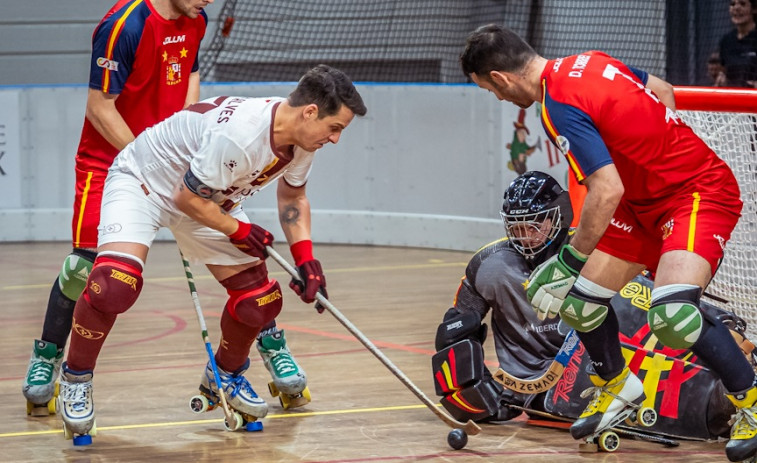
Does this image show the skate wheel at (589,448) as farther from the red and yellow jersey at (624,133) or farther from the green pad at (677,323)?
the red and yellow jersey at (624,133)

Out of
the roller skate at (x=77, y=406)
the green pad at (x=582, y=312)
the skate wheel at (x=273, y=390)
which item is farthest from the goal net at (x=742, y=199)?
the roller skate at (x=77, y=406)

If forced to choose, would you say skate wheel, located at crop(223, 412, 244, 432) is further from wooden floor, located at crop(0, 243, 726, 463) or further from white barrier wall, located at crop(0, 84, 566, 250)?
white barrier wall, located at crop(0, 84, 566, 250)

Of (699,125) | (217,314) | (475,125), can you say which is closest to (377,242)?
(475,125)

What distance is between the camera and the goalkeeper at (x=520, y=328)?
4.30 metres

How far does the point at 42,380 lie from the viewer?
463 centimetres

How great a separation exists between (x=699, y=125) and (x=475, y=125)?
4.17 metres

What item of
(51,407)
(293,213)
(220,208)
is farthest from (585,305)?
(51,407)

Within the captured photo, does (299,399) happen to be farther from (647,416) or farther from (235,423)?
(647,416)

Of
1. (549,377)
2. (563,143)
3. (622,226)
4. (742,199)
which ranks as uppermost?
(563,143)

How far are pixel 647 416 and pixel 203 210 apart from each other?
167cm

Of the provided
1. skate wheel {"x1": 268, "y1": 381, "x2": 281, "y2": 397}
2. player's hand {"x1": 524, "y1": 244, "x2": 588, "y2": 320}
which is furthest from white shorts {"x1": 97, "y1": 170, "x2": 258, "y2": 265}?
player's hand {"x1": 524, "y1": 244, "x2": 588, "y2": 320}

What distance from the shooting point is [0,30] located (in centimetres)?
1276

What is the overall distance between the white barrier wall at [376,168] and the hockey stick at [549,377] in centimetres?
473

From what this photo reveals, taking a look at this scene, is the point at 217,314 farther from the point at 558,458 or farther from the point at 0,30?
the point at 0,30
